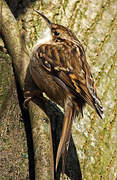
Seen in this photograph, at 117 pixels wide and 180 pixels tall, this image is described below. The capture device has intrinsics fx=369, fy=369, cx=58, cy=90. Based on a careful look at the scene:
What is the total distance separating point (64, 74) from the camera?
2686 millimetres

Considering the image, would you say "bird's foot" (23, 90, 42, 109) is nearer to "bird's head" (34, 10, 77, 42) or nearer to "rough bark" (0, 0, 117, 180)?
"rough bark" (0, 0, 117, 180)

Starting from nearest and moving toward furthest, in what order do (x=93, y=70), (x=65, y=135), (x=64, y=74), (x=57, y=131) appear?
(x=65, y=135), (x=57, y=131), (x=64, y=74), (x=93, y=70)

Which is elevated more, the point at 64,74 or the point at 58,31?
the point at 58,31

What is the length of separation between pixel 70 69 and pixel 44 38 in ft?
1.15

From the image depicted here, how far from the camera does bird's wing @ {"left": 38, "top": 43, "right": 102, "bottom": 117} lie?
8.62 ft

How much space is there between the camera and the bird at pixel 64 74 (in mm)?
2595

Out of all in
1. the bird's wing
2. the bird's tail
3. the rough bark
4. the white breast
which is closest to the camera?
the bird's tail

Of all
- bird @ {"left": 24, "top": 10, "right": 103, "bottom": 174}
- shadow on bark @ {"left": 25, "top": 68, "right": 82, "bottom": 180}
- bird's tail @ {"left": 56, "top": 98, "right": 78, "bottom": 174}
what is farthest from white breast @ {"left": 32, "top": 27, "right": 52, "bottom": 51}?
bird's tail @ {"left": 56, "top": 98, "right": 78, "bottom": 174}

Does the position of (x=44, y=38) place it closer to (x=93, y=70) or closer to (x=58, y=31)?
(x=58, y=31)

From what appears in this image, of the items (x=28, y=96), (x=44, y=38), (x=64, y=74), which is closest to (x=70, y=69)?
(x=64, y=74)

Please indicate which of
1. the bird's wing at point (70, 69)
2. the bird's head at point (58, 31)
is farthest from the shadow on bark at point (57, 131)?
the bird's head at point (58, 31)

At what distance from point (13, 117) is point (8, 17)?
28.6 inches

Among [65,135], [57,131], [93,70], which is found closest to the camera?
[65,135]

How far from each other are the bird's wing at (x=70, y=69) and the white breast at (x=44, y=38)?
0.03 metres
